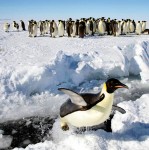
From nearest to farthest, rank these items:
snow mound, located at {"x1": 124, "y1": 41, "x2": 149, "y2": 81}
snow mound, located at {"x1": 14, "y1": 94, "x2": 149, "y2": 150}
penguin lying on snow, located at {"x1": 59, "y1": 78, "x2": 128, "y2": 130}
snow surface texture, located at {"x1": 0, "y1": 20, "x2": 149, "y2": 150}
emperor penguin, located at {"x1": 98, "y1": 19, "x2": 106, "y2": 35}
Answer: penguin lying on snow, located at {"x1": 59, "y1": 78, "x2": 128, "y2": 130} → snow mound, located at {"x1": 14, "y1": 94, "x2": 149, "y2": 150} → snow surface texture, located at {"x1": 0, "y1": 20, "x2": 149, "y2": 150} → snow mound, located at {"x1": 124, "y1": 41, "x2": 149, "y2": 81} → emperor penguin, located at {"x1": 98, "y1": 19, "x2": 106, "y2": 35}

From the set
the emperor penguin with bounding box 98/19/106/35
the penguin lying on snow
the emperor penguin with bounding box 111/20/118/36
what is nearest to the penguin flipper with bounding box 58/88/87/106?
the penguin lying on snow

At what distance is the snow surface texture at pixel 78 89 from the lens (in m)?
4.10

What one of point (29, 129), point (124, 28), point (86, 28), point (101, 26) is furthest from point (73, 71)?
point (124, 28)

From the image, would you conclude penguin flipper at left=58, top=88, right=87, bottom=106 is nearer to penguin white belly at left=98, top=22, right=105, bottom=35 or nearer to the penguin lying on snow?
the penguin lying on snow

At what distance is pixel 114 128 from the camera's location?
4648 millimetres

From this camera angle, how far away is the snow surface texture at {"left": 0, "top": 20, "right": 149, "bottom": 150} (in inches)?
161

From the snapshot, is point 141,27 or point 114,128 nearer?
point 114,128

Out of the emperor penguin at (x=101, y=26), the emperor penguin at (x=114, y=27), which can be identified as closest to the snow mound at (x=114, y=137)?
the emperor penguin at (x=114, y=27)

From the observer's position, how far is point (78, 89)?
759 centimetres

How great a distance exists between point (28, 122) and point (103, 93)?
2.11 meters

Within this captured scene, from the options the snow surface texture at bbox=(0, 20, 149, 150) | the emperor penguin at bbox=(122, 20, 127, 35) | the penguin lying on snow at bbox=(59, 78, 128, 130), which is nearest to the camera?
the penguin lying on snow at bbox=(59, 78, 128, 130)

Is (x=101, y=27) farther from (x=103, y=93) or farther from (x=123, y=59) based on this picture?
(x=103, y=93)

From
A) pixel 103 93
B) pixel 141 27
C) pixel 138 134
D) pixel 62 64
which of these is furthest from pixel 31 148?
pixel 141 27

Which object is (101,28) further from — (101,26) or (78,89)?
(78,89)
